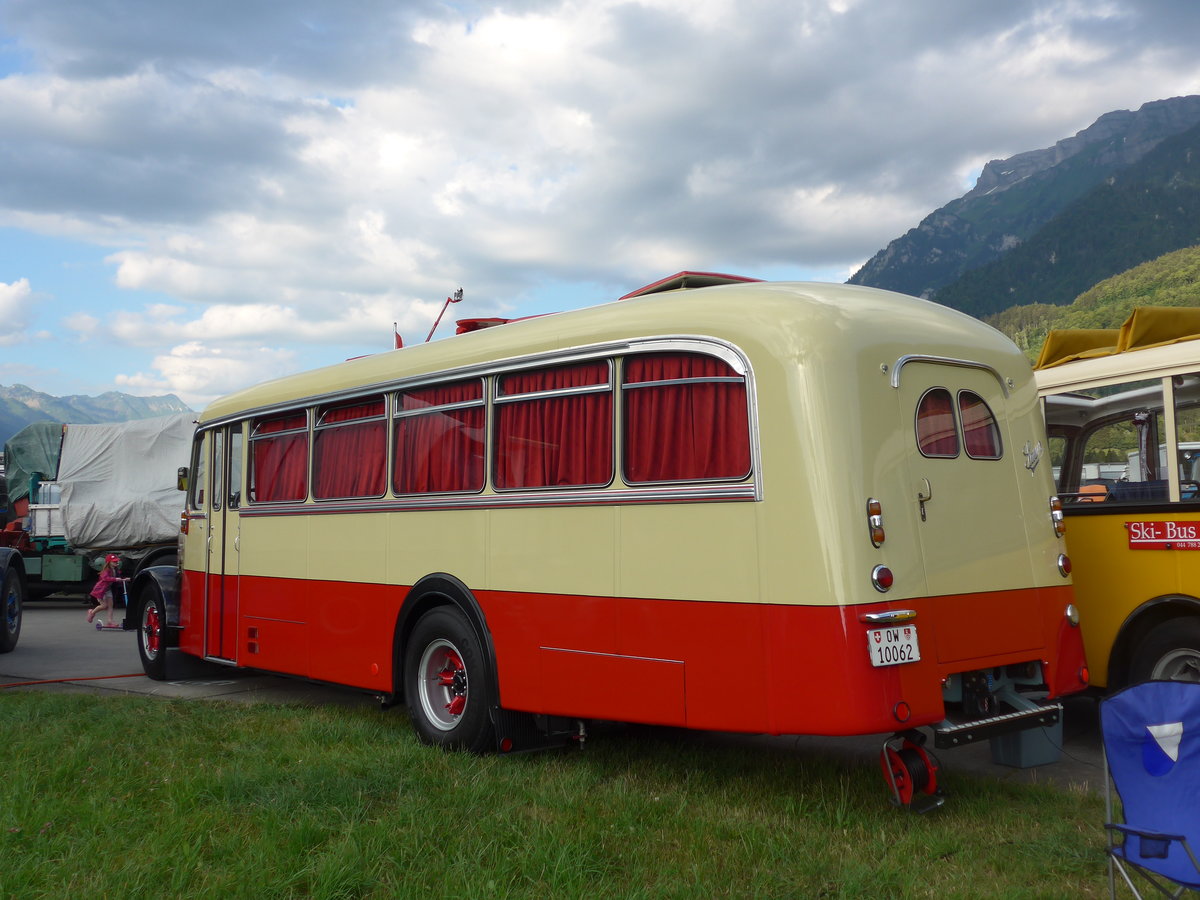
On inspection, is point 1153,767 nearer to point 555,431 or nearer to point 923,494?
point 923,494

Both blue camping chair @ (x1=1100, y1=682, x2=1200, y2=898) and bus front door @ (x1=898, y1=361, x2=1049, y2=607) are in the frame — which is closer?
blue camping chair @ (x1=1100, y1=682, x2=1200, y2=898)

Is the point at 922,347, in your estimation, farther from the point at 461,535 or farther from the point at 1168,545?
the point at 461,535

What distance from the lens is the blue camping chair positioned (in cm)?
378

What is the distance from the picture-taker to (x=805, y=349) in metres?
5.30

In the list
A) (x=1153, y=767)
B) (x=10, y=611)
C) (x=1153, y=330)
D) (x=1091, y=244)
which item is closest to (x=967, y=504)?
(x=1153, y=767)

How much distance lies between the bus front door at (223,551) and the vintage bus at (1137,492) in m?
6.55

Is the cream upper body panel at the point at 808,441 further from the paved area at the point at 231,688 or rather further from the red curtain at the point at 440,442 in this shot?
the paved area at the point at 231,688

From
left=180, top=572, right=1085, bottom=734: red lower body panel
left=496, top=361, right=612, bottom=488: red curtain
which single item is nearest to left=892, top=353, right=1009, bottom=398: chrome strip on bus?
left=180, top=572, right=1085, bottom=734: red lower body panel

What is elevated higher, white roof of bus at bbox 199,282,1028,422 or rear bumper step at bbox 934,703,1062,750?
white roof of bus at bbox 199,282,1028,422

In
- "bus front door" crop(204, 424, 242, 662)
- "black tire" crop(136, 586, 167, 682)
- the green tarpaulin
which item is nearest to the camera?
"bus front door" crop(204, 424, 242, 662)

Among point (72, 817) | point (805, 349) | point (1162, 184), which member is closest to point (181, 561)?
point (72, 817)

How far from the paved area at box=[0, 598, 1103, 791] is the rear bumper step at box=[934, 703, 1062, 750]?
510 millimetres

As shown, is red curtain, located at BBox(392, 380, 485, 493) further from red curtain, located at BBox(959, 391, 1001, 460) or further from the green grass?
red curtain, located at BBox(959, 391, 1001, 460)

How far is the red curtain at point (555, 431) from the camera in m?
6.13
